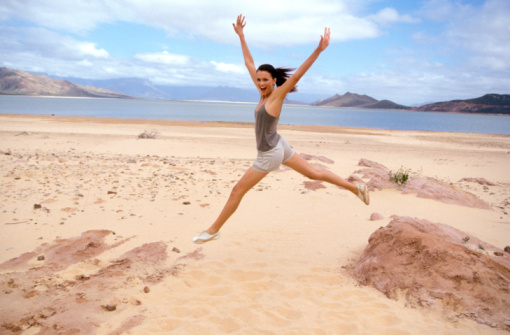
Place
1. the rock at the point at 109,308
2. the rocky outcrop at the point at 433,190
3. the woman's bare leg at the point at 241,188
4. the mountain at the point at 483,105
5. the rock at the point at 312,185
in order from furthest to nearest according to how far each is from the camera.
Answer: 1. the mountain at the point at 483,105
2. the rock at the point at 312,185
3. the rocky outcrop at the point at 433,190
4. the woman's bare leg at the point at 241,188
5. the rock at the point at 109,308

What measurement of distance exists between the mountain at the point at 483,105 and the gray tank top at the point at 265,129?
183538 mm

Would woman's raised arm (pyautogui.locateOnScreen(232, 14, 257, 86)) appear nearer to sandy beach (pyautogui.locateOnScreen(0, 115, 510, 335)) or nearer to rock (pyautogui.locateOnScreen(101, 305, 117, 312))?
sandy beach (pyautogui.locateOnScreen(0, 115, 510, 335))

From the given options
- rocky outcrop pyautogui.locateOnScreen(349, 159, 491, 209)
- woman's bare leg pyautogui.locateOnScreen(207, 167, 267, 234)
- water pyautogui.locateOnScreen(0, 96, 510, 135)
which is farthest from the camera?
water pyautogui.locateOnScreen(0, 96, 510, 135)

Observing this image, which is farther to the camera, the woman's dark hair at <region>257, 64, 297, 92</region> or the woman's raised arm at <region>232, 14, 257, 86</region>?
the woman's raised arm at <region>232, 14, 257, 86</region>

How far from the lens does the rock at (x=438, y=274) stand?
10.7ft

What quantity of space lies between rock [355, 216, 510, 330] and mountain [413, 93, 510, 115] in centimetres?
18267

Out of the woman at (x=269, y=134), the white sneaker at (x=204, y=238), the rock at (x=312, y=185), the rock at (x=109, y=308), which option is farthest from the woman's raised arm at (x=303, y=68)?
the rock at (x=312, y=185)

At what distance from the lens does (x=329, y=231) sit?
5.73 m

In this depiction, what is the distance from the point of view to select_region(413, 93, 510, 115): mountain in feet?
512

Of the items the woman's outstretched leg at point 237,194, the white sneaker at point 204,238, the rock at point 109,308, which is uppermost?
the woman's outstretched leg at point 237,194

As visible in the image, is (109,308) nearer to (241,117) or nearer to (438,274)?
(438,274)

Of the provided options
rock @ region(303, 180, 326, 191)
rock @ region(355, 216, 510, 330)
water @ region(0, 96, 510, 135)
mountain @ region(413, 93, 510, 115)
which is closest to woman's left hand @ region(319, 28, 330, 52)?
rock @ region(355, 216, 510, 330)

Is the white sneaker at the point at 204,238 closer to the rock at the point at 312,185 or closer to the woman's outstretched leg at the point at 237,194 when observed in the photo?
the woman's outstretched leg at the point at 237,194

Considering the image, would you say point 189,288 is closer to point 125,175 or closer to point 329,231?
point 329,231
